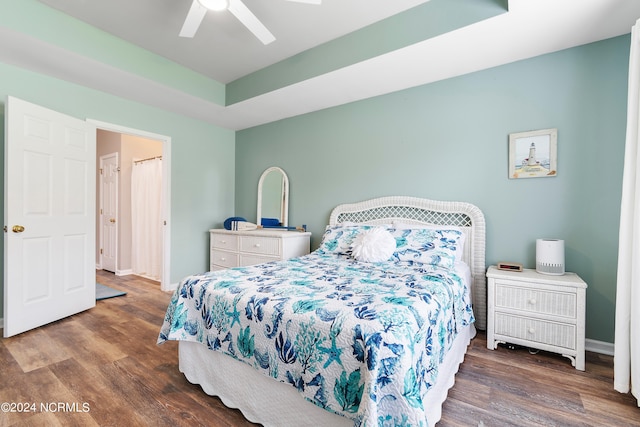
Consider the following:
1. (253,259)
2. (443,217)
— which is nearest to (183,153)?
(253,259)

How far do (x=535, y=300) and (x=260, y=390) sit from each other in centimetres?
201

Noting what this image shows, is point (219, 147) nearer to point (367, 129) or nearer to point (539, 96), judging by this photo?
point (367, 129)

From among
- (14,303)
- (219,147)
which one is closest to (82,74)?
(219,147)

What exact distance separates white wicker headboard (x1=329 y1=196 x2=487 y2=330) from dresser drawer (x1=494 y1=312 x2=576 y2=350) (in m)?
0.37

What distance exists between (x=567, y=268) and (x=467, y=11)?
2.13m

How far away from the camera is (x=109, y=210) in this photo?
5.30m

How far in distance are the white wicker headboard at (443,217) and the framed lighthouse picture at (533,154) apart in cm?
48

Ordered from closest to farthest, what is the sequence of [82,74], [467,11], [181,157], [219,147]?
[467,11] < [82,74] < [181,157] < [219,147]

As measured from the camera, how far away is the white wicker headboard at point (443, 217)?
8.73ft

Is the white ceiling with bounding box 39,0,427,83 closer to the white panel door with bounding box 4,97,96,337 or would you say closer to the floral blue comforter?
the white panel door with bounding box 4,97,96,337

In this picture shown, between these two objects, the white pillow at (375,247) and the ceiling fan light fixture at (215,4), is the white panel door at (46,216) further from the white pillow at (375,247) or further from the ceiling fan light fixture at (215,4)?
the white pillow at (375,247)

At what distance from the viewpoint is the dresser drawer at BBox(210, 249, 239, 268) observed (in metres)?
3.88

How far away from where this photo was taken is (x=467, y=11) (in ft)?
6.86

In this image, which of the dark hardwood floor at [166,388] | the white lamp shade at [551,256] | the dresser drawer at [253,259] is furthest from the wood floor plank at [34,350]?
the white lamp shade at [551,256]
